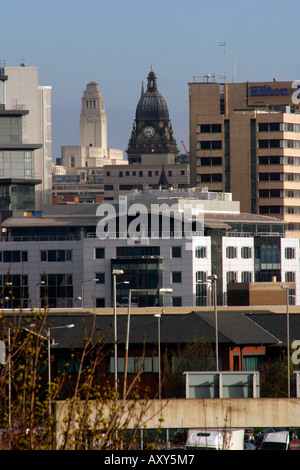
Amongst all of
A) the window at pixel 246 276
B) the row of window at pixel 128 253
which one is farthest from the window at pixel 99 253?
the window at pixel 246 276

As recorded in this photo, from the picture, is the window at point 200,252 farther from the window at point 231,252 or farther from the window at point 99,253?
the window at point 99,253

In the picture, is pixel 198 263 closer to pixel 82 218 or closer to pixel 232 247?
pixel 232 247

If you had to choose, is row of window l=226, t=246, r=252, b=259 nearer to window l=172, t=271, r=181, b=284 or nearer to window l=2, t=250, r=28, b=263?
window l=172, t=271, r=181, b=284

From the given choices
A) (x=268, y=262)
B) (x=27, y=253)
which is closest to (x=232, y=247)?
(x=268, y=262)

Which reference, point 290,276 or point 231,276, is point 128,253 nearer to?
point 231,276

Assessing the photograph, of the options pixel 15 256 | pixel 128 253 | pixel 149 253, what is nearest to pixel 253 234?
pixel 149 253

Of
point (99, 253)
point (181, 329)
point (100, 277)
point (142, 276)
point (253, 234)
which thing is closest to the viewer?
point (181, 329)

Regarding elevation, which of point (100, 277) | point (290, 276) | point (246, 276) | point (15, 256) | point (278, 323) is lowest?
point (290, 276)

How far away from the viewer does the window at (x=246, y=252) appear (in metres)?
182

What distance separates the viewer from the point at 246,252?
182m

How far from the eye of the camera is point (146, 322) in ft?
322

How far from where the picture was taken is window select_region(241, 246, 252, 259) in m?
182

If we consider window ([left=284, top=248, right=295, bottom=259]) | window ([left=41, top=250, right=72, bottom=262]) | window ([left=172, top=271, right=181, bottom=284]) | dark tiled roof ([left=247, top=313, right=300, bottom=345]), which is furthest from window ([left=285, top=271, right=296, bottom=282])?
dark tiled roof ([left=247, top=313, right=300, bottom=345])

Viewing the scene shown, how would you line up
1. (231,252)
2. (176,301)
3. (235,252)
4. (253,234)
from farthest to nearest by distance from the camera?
1. (253,234)
2. (235,252)
3. (231,252)
4. (176,301)
